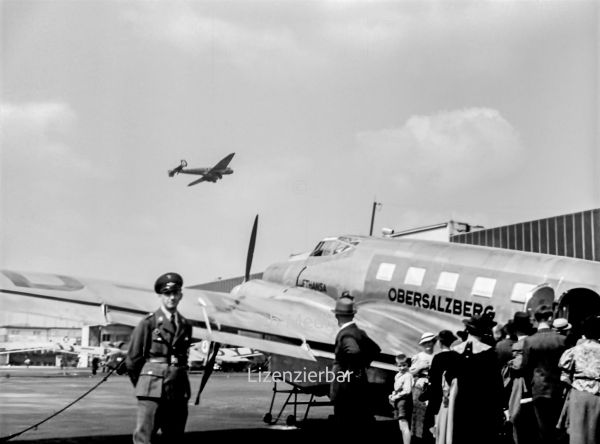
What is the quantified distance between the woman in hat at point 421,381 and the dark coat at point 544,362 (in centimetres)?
171

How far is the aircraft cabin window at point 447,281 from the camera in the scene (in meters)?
13.7

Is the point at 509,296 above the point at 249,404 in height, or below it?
above

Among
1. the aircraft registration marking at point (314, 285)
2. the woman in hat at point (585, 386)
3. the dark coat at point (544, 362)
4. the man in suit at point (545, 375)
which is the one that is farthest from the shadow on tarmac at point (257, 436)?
the woman in hat at point (585, 386)

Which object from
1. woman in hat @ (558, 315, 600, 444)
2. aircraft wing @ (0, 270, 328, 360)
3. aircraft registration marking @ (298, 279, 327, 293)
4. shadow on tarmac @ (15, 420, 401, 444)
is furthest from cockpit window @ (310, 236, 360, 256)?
woman in hat @ (558, 315, 600, 444)

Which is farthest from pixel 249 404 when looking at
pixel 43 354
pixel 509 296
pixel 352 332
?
pixel 43 354

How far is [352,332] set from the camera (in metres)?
8.34

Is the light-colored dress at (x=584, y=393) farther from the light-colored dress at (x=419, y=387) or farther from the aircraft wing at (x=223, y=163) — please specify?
the aircraft wing at (x=223, y=163)

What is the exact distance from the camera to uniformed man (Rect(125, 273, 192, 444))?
695 centimetres

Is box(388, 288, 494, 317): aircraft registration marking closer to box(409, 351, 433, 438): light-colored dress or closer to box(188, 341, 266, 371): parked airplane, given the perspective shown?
box(409, 351, 433, 438): light-colored dress

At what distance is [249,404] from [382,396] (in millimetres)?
7939

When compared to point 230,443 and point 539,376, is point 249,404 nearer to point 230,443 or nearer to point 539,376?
point 230,443

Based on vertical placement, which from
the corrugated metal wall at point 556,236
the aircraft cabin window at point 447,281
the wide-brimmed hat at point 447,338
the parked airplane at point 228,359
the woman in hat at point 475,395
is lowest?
the parked airplane at point 228,359

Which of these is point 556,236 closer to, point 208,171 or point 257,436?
point 208,171

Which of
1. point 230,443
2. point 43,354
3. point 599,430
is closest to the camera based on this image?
point 599,430
